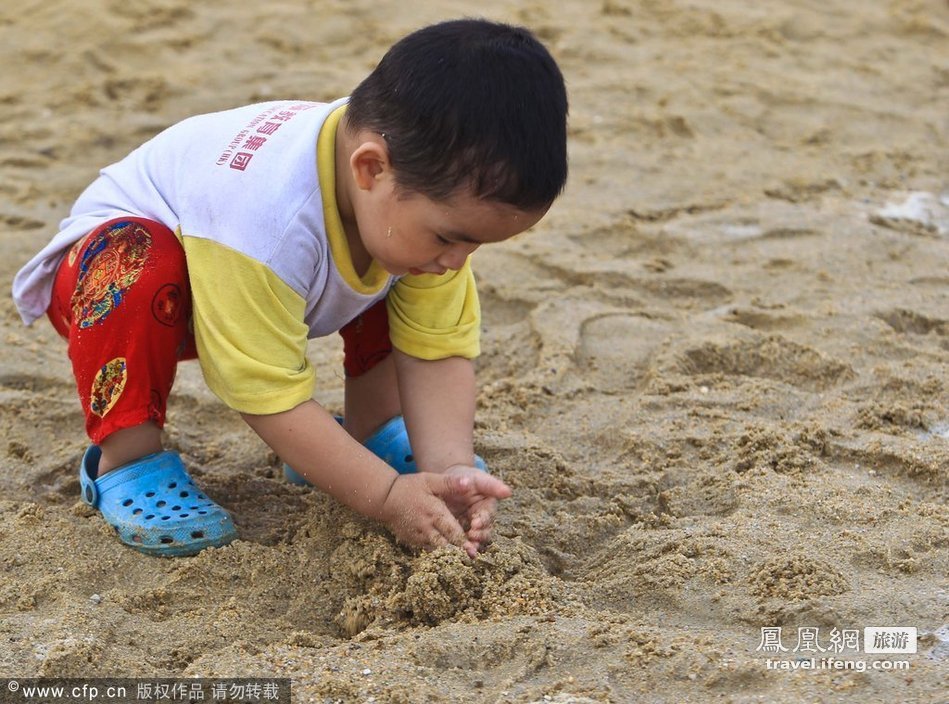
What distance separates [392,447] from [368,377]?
148mm

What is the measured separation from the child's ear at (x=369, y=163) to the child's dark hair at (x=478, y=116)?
0.02m

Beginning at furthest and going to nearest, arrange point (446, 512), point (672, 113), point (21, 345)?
point (672, 113) → point (21, 345) → point (446, 512)

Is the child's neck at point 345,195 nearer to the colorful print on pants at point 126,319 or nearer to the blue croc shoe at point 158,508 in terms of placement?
the colorful print on pants at point 126,319

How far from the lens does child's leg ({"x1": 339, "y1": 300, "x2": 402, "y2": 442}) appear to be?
2311 mm

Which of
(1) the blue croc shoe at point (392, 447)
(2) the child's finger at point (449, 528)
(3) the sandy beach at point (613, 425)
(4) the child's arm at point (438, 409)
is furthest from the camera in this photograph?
(1) the blue croc shoe at point (392, 447)

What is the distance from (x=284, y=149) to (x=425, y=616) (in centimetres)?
78

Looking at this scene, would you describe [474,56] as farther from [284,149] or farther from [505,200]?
[284,149]

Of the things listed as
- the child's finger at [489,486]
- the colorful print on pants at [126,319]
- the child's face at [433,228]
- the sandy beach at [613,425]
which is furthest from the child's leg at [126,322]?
the child's finger at [489,486]

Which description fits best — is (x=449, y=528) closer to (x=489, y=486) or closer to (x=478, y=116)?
(x=489, y=486)

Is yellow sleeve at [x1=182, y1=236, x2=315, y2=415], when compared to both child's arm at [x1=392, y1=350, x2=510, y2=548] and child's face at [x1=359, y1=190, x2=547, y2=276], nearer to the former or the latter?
child's face at [x1=359, y1=190, x2=547, y2=276]

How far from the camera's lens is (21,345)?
8.80 ft

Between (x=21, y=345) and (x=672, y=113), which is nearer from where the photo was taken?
(x=21, y=345)

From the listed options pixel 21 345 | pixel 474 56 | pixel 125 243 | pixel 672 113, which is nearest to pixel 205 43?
pixel 672 113

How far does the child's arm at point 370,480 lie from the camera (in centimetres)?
190
